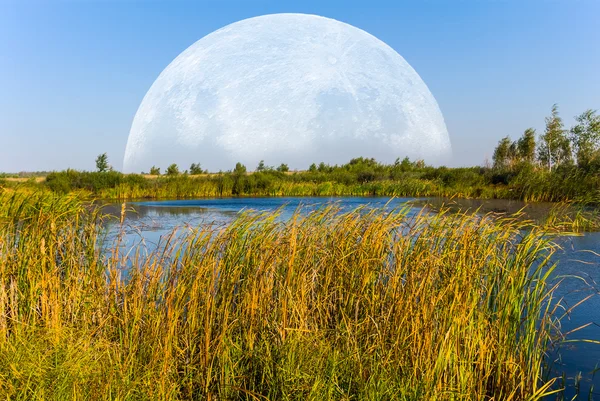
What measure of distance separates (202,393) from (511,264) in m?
2.94

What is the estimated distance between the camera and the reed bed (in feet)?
10.1

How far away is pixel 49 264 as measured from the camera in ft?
14.9

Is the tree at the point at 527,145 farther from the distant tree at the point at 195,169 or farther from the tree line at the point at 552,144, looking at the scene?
the distant tree at the point at 195,169

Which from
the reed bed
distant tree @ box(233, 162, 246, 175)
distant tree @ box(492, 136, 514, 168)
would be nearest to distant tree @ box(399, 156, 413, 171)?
distant tree @ box(492, 136, 514, 168)

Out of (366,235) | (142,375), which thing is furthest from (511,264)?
(142,375)

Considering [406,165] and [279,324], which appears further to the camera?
[406,165]

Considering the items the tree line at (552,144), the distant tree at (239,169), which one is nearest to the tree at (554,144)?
the tree line at (552,144)

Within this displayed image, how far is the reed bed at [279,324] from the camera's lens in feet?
10.1

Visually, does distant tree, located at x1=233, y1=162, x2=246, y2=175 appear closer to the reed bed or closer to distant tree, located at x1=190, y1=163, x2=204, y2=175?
distant tree, located at x1=190, y1=163, x2=204, y2=175

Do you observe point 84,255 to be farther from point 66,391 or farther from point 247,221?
point 66,391

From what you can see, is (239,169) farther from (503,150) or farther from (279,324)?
(279,324)

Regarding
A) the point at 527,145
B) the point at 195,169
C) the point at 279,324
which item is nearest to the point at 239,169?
the point at 195,169

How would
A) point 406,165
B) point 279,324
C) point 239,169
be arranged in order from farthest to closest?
point 406,165, point 239,169, point 279,324

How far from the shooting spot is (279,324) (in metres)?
3.62
